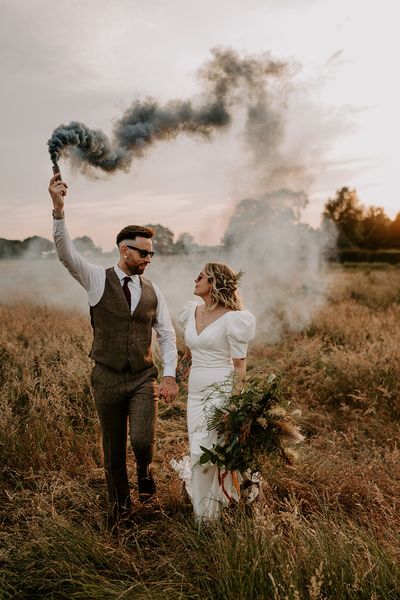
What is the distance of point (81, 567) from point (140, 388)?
133 centimetres

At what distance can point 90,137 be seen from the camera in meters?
7.18

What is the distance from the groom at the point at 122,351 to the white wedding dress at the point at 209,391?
27 centimetres

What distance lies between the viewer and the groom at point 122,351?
12.8ft

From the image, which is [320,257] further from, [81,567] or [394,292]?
[81,567]

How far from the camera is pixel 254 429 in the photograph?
3514mm

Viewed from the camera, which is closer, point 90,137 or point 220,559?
point 220,559

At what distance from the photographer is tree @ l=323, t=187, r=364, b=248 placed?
1350 inches

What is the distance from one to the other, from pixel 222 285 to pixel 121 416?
4.27ft

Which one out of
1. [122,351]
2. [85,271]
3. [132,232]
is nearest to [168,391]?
[122,351]

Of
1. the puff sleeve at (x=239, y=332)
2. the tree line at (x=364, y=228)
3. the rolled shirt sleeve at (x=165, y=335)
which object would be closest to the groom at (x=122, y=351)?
the rolled shirt sleeve at (x=165, y=335)

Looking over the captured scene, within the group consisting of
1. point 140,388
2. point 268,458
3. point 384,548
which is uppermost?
point 140,388

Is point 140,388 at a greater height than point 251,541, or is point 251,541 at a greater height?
point 140,388

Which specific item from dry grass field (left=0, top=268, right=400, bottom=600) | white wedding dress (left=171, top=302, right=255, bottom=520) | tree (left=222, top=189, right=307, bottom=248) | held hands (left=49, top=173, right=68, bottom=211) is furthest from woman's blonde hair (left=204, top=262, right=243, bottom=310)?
tree (left=222, top=189, right=307, bottom=248)

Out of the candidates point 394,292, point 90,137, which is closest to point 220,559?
point 90,137
